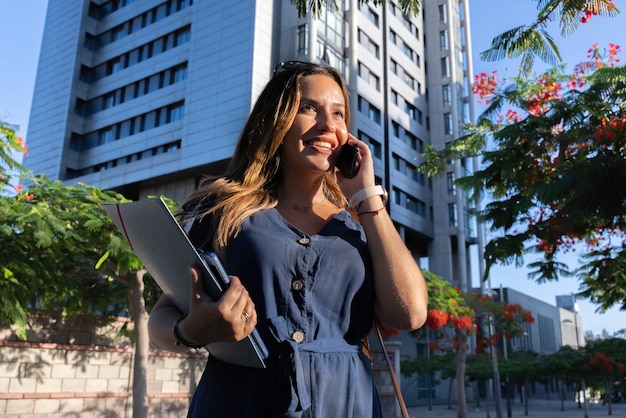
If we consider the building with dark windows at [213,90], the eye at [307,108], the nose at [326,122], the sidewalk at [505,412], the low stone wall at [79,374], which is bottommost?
the sidewalk at [505,412]

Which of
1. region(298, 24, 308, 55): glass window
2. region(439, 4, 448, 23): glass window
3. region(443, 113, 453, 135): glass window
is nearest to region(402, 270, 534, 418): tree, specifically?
region(298, 24, 308, 55): glass window

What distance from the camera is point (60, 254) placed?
911cm

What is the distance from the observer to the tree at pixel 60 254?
26.1 feet

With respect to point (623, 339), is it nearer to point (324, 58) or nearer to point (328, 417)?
point (324, 58)

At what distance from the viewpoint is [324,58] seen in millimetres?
31219

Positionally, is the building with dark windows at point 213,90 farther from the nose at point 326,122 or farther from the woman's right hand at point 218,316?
the woman's right hand at point 218,316

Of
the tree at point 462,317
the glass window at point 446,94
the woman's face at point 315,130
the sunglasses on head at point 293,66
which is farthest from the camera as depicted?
the glass window at point 446,94

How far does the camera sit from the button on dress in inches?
50.5

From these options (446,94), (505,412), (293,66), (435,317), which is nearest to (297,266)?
(293,66)

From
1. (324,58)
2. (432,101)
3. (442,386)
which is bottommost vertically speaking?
(442,386)

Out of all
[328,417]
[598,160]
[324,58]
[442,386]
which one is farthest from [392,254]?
[442,386]

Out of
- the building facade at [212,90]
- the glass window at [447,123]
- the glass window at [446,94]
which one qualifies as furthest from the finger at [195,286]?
the glass window at [446,94]

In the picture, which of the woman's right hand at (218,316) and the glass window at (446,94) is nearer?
the woman's right hand at (218,316)

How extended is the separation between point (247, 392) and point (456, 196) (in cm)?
4002
